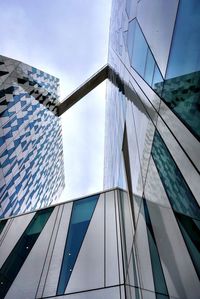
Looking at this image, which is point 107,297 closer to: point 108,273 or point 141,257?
point 108,273

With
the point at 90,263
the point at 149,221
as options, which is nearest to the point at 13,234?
the point at 90,263

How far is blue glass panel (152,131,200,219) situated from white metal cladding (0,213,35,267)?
1053cm

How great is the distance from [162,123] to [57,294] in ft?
25.3

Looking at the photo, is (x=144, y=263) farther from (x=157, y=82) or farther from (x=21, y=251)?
(x=21, y=251)

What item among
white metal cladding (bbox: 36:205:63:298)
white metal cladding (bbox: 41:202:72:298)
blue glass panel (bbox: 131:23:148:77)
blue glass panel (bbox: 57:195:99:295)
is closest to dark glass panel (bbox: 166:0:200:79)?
blue glass panel (bbox: 131:23:148:77)

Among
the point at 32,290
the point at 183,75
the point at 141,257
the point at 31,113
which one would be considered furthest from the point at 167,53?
the point at 31,113

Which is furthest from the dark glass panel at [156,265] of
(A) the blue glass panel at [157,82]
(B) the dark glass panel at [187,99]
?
(A) the blue glass panel at [157,82]

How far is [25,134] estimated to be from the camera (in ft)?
98.8

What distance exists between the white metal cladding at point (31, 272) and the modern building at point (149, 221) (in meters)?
0.05

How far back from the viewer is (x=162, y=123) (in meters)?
5.21

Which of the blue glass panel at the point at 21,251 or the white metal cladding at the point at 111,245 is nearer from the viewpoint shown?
the white metal cladding at the point at 111,245

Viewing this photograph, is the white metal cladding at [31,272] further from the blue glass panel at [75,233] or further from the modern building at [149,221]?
the blue glass panel at [75,233]

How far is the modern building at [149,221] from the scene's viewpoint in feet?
11.5

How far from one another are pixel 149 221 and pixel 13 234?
10.6 m
